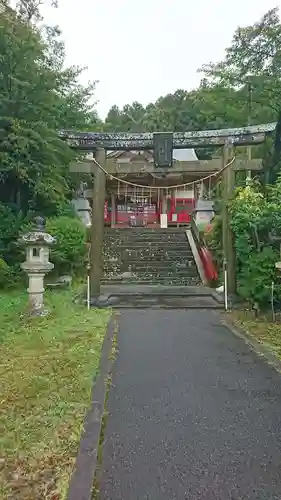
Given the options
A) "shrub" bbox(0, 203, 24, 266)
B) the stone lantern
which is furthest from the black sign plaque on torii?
"shrub" bbox(0, 203, 24, 266)

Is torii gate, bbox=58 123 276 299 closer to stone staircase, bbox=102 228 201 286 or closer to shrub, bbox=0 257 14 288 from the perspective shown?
A: shrub, bbox=0 257 14 288

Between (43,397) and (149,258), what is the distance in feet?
37.5

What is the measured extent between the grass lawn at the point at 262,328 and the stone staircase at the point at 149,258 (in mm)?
4523

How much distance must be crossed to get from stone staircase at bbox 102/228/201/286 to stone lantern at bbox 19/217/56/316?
16.6ft

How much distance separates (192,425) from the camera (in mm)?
3305

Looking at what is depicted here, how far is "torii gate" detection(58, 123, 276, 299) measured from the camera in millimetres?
10203

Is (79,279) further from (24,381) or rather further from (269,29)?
(269,29)

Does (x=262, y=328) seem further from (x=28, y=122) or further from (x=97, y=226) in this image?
(x=28, y=122)

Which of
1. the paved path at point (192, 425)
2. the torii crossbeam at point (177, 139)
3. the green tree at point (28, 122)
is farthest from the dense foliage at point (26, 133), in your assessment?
the paved path at point (192, 425)

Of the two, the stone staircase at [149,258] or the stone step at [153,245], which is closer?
the stone staircase at [149,258]

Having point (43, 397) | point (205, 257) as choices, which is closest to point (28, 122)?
point (205, 257)

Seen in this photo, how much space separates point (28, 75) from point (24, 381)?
31.3 ft

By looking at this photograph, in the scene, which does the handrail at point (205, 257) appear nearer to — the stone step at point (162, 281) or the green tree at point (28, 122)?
the stone step at point (162, 281)

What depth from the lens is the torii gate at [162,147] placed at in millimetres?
A: 10203
